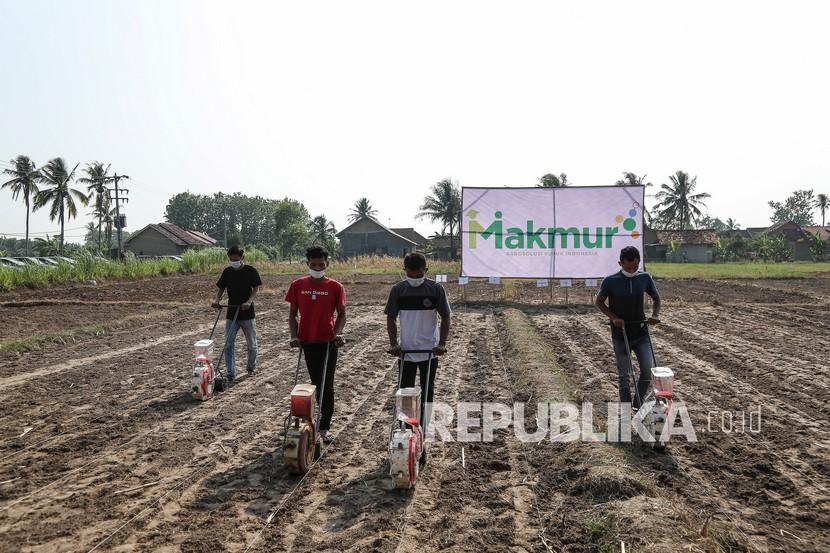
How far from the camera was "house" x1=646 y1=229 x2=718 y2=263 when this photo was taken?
67375 mm

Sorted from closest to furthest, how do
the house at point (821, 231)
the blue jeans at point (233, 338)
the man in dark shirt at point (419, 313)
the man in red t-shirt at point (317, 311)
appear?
1. the man in dark shirt at point (419, 313)
2. the man in red t-shirt at point (317, 311)
3. the blue jeans at point (233, 338)
4. the house at point (821, 231)

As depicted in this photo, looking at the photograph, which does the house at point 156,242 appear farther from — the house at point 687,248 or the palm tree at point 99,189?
the house at point 687,248

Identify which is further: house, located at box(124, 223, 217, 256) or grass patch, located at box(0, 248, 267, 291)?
house, located at box(124, 223, 217, 256)

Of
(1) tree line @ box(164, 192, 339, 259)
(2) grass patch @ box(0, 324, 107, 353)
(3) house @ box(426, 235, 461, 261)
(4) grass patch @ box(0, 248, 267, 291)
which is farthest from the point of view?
(1) tree line @ box(164, 192, 339, 259)

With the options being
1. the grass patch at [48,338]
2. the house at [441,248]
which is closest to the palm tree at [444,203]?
the house at [441,248]

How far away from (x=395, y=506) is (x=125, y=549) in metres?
1.79

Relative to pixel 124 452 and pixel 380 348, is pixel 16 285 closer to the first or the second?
pixel 380 348

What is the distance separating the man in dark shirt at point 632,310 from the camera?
6121mm

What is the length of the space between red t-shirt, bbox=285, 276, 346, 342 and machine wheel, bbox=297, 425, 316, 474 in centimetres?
89

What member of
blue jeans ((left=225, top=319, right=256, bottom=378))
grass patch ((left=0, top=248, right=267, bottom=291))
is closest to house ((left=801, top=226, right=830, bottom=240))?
grass patch ((left=0, top=248, right=267, bottom=291))

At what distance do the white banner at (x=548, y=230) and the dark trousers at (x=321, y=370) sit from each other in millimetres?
14294

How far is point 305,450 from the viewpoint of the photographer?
16.5 feet

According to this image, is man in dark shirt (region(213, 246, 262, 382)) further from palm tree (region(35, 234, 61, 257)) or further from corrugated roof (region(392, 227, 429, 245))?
corrugated roof (region(392, 227, 429, 245))

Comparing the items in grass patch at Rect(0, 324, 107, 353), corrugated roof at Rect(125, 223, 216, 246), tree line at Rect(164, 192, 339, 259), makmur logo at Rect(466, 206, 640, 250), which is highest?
tree line at Rect(164, 192, 339, 259)
